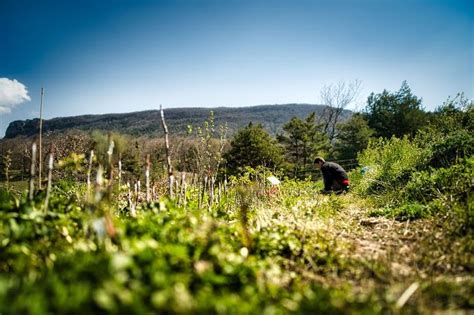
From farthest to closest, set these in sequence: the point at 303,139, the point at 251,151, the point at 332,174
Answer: the point at 303,139 → the point at 251,151 → the point at 332,174

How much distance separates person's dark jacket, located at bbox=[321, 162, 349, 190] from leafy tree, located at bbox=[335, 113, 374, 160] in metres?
19.4

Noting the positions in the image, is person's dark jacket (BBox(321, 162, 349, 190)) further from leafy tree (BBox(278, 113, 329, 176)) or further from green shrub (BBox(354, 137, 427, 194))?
leafy tree (BBox(278, 113, 329, 176))

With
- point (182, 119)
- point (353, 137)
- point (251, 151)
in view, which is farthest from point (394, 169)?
point (182, 119)

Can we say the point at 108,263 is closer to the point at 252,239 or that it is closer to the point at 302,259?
the point at 252,239

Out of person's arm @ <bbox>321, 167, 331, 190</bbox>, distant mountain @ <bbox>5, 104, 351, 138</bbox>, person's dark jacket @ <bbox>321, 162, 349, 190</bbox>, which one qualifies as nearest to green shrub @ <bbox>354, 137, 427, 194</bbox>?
person's dark jacket @ <bbox>321, 162, 349, 190</bbox>

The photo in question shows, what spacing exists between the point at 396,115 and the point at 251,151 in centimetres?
1679

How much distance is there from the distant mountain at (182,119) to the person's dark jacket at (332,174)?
8282 centimetres

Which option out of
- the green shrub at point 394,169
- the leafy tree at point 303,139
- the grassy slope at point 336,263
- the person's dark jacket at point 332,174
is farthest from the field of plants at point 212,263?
the leafy tree at point 303,139

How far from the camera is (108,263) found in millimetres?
1393

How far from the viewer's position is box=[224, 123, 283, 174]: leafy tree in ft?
80.8

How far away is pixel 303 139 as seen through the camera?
27656mm

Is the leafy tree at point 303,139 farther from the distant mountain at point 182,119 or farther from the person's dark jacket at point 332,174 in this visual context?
the distant mountain at point 182,119

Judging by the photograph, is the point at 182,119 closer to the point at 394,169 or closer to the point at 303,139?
the point at 303,139

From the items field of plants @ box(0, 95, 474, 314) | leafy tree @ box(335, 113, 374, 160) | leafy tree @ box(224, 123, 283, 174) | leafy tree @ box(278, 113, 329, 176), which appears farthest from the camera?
leafy tree @ box(278, 113, 329, 176)
